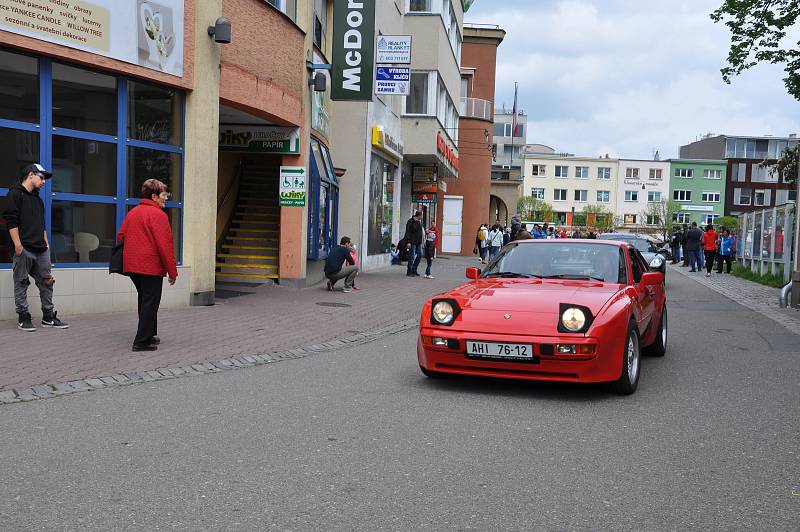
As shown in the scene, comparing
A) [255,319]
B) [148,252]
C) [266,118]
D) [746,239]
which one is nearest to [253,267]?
[266,118]

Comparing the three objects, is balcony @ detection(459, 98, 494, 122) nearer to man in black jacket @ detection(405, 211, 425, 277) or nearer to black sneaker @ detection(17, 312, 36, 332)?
man in black jacket @ detection(405, 211, 425, 277)

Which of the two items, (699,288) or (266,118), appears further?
(699,288)

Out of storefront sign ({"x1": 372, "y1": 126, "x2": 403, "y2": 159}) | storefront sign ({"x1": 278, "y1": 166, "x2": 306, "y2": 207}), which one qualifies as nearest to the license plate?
storefront sign ({"x1": 278, "y1": 166, "x2": 306, "y2": 207})

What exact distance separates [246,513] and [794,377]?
6.25 meters

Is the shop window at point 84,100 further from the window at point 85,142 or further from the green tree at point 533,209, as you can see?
the green tree at point 533,209

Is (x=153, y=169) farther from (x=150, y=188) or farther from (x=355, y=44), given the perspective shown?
(x=355, y=44)

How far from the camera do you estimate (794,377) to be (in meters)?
8.15

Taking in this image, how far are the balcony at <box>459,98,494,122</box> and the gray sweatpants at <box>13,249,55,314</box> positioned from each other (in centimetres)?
3183

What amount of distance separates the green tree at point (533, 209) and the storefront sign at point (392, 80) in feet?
285

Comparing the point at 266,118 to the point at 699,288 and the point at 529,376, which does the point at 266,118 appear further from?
the point at 699,288

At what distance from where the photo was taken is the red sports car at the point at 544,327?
6504mm

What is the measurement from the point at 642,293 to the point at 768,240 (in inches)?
779

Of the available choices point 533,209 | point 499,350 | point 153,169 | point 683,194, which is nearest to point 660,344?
point 499,350

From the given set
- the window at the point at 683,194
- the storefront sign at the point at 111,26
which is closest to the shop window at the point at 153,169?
the storefront sign at the point at 111,26
